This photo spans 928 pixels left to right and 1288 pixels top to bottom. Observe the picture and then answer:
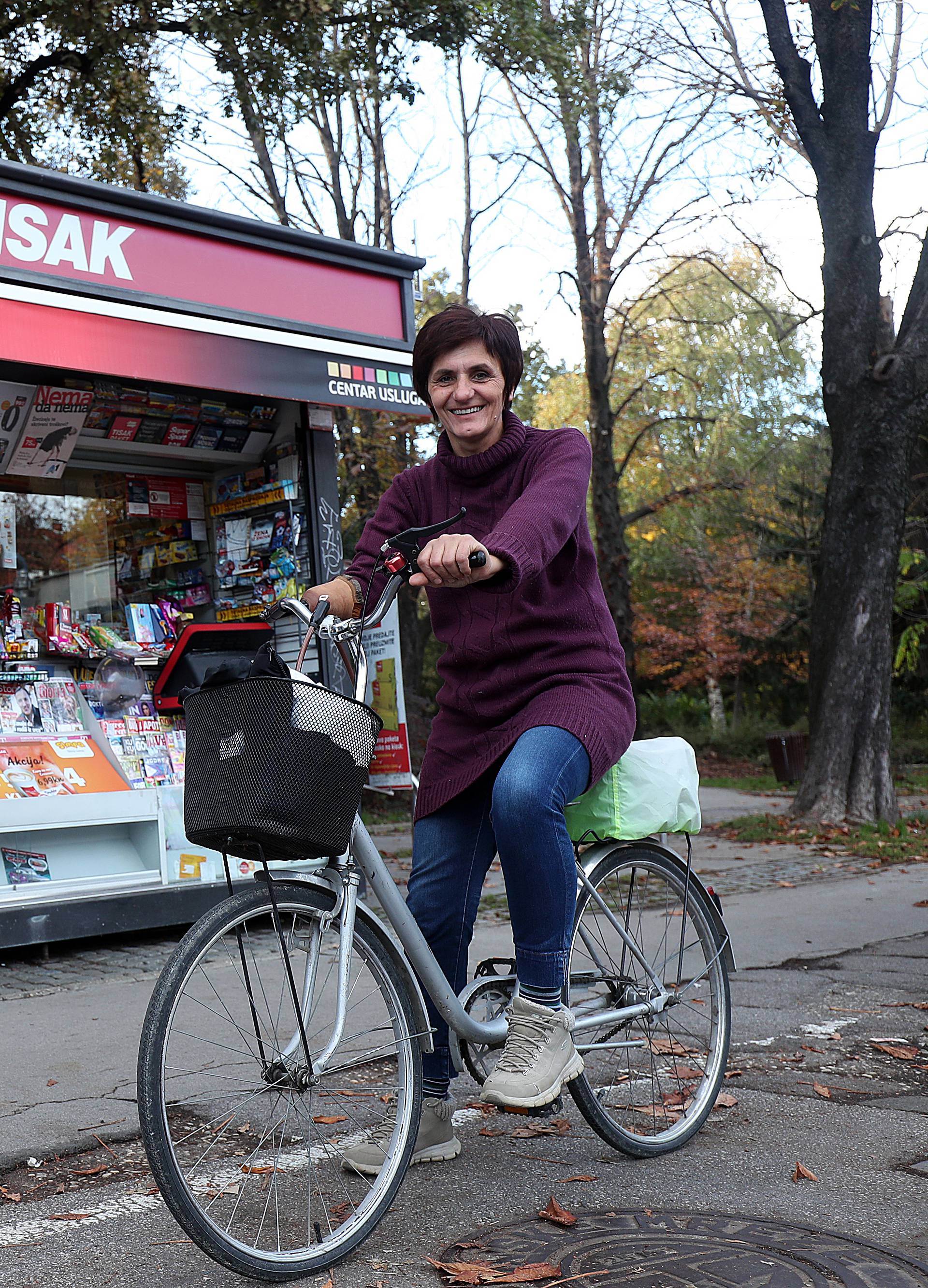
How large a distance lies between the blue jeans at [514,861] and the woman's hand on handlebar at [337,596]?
51 centimetres

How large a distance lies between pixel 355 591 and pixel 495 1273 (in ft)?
4.86

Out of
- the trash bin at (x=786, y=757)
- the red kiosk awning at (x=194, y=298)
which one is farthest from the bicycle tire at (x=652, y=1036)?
the trash bin at (x=786, y=757)

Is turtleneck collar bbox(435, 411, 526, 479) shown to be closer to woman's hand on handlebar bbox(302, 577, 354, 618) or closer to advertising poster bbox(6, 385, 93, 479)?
woman's hand on handlebar bbox(302, 577, 354, 618)

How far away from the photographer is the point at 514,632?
3002mm

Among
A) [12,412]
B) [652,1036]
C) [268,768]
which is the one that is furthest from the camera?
[12,412]

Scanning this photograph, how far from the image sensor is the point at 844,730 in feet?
36.3

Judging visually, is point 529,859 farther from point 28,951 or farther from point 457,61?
point 457,61

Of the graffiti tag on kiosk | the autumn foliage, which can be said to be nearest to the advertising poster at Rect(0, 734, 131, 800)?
the graffiti tag on kiosk

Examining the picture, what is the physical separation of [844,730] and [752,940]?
16.8 feet

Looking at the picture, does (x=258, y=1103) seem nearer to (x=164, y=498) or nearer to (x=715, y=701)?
(x=164, y=498)

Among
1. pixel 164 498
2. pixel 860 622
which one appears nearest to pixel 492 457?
pixel 164 498

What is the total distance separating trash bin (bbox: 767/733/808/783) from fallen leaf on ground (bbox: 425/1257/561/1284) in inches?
657

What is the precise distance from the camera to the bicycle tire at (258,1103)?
7.48ft

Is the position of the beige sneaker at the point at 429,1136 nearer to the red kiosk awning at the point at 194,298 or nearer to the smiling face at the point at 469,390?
the smiling face at the point at 469,390
